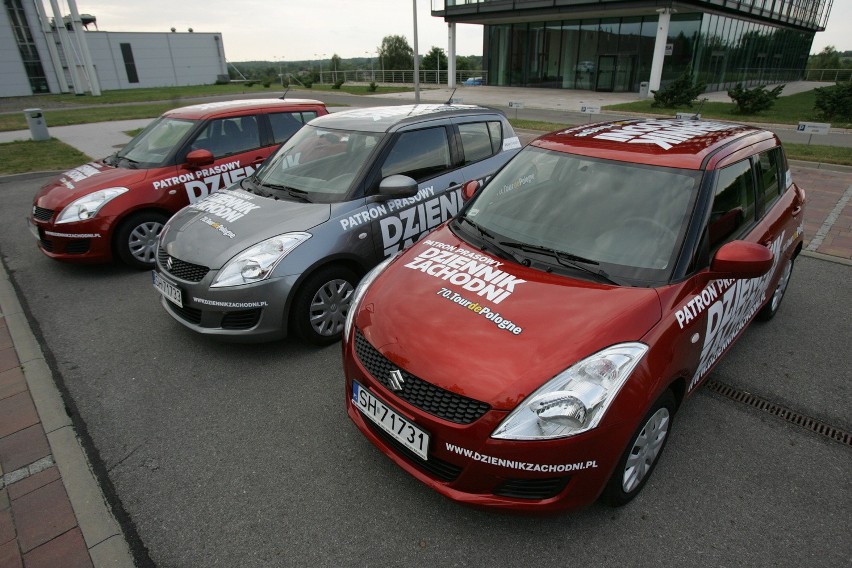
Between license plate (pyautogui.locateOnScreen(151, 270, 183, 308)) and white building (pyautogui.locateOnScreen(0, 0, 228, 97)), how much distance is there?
1302 inches

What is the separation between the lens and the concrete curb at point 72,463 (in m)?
2.24

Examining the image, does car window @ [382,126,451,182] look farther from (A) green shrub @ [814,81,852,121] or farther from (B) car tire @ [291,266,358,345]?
(A) green shrub @ [814,81,852,121]

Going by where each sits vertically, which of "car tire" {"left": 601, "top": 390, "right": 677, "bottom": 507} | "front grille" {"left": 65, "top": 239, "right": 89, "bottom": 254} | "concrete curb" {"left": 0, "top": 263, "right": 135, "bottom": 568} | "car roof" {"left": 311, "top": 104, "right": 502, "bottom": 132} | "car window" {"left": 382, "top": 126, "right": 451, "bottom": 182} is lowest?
"concrete curb" {"left": 0, "top": 263, "right": 135, "bottom": 568}

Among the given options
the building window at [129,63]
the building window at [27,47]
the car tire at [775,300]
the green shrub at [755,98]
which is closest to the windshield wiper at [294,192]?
the car tire at [775,300]

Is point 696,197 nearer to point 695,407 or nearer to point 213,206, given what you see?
point 695,407

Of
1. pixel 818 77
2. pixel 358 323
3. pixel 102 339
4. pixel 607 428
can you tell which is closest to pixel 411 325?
pixel 358 323

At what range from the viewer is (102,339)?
161 inches

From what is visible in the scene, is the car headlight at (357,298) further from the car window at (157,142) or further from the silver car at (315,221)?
the car window at (157,142)

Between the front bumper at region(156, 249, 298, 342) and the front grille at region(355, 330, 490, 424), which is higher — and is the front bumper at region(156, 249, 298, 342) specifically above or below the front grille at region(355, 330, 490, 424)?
below

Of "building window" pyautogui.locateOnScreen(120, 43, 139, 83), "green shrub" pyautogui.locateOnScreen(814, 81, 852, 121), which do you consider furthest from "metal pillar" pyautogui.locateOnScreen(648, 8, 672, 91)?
"building window" pyautogui.locateOnScreen(120, 43, 139, 83)

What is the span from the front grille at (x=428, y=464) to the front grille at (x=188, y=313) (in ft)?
6.42

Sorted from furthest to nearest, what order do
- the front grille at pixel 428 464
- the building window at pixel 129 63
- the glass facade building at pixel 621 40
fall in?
the building window at pixel 129 63
the glass facade building at pixel 621 40
the front grille at pixel 428 464

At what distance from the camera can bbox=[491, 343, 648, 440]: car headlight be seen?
6.54ft

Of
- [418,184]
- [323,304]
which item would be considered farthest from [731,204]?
[323,304]
